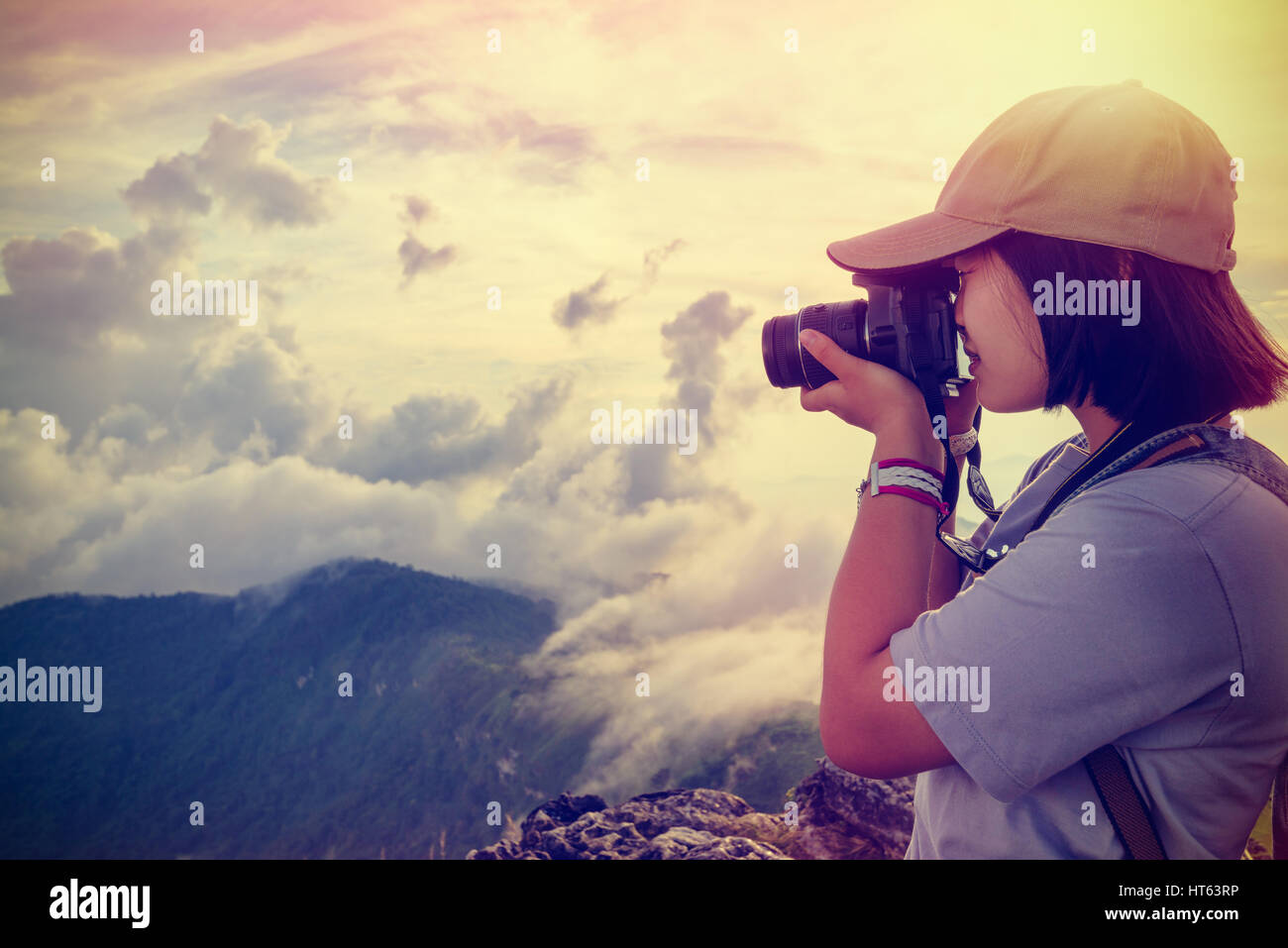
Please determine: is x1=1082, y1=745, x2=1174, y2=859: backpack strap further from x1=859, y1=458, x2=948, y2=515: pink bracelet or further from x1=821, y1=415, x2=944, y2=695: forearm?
x1=859, y1=458, x2=948, y2=515: pink bracelet

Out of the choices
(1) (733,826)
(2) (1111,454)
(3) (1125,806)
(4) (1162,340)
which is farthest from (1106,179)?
(1) (733,826)

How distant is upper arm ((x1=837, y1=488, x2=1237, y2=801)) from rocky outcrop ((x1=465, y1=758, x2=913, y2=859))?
1.94 meters

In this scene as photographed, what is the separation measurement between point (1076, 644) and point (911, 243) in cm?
60

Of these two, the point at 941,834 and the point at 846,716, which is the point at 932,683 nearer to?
the point at 846,716

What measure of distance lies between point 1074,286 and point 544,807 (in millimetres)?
3149

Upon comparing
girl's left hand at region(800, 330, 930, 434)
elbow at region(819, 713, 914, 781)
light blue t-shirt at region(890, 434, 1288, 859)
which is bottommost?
elbow at region(819, 713, 914, 781)

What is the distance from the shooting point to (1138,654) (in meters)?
0.92

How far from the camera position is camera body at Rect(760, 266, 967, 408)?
133cm

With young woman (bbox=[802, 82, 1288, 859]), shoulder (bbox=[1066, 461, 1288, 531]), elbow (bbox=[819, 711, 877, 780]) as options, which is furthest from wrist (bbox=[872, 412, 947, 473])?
elbow (bbox=[819, 711, 877, 780])

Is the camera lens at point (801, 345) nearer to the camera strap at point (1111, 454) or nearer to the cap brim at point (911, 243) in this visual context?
the cap brim at point (911, 243)

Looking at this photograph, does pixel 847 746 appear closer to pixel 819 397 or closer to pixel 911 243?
pixel 819 397

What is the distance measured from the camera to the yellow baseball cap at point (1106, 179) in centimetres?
105
